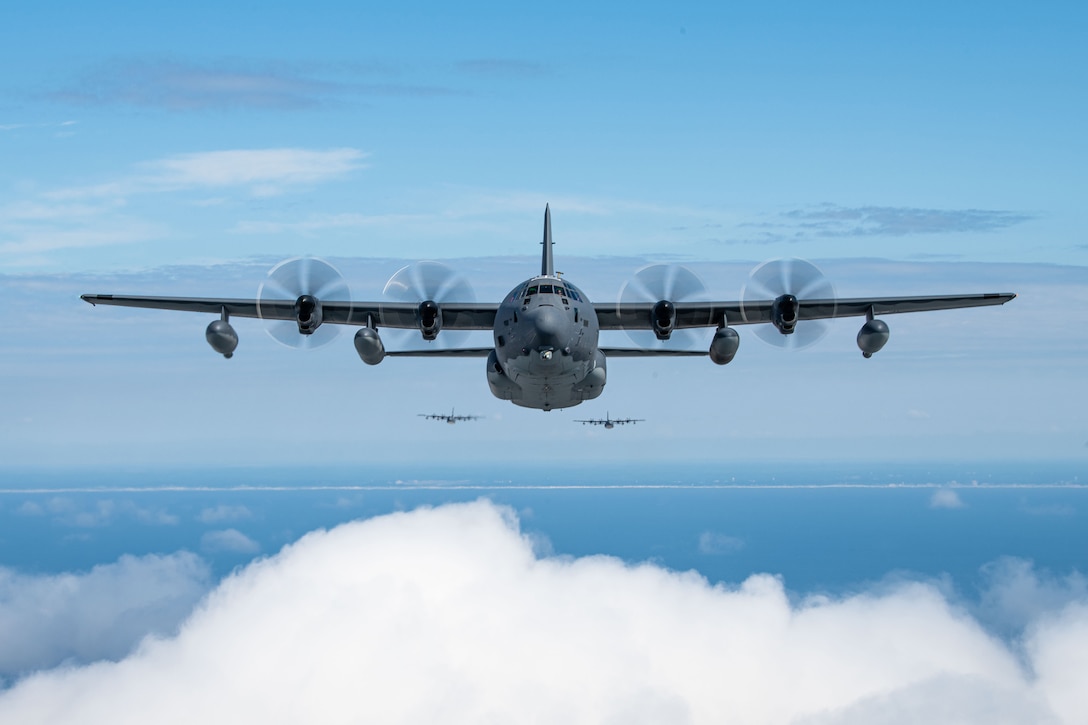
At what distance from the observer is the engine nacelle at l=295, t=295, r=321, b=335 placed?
44.0 m

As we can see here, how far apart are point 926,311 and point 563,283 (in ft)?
61.6

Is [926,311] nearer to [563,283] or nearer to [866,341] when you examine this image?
[866,341]

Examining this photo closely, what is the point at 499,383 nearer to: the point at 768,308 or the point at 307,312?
the point at 307,312

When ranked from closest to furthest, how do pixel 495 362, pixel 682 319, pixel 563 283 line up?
pixel 563 283 → pixel 495 362 → pixel 682 319

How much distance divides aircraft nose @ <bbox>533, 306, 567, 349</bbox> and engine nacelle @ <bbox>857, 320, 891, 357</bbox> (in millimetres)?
13571

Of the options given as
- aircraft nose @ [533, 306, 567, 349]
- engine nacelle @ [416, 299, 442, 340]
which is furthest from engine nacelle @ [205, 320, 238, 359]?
aircraft nose @ [533, 306, 567, 349]

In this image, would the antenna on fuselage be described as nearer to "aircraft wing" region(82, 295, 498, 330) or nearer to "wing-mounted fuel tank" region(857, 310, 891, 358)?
"aircraft wing" region(82, 295, 498, 330)

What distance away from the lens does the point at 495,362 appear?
42.1 metres

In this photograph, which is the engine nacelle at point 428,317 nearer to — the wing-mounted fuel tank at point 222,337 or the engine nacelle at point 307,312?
the engine nacelle at point 307,312

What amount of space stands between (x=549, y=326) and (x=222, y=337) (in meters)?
15.0

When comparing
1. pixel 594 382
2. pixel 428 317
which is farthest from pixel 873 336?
pixel 428 317

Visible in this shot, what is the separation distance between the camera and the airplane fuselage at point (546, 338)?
1443 inches

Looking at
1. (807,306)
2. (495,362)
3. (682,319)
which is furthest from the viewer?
(682,319)

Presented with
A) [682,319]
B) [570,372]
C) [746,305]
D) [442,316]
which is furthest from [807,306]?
[442,316]
